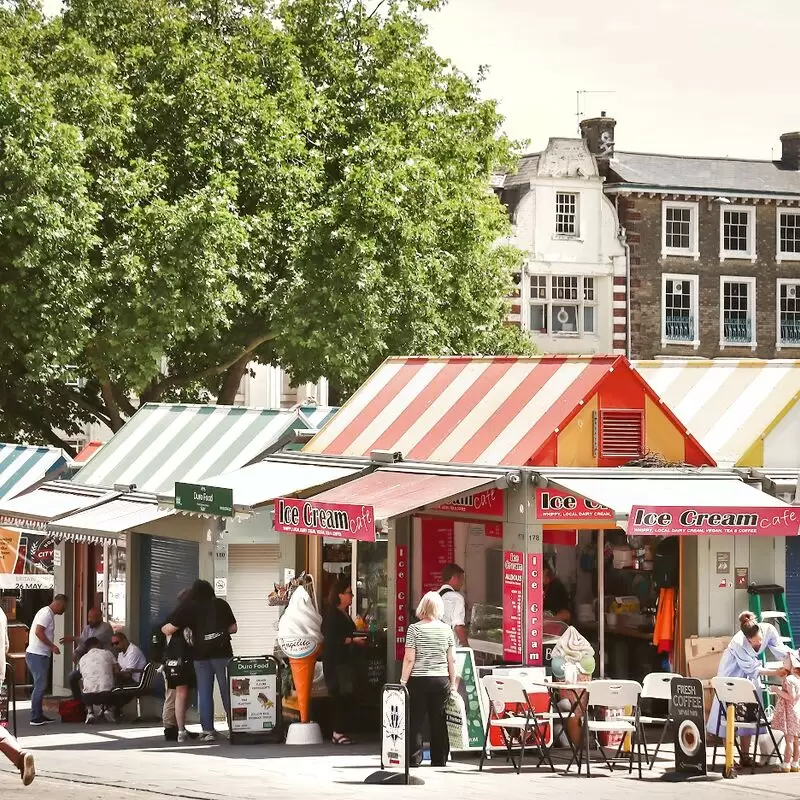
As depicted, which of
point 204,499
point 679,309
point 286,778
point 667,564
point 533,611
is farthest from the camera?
point 679,309

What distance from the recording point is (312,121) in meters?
34.3

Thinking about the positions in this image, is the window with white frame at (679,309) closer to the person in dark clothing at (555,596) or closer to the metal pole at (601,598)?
the metal pole at (601,598)

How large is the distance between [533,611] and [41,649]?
7.21m

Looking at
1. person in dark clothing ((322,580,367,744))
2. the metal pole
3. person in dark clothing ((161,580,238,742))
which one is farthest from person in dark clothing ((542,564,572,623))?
person in dark clothing ((161,580,238,742))

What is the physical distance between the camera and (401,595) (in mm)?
17766

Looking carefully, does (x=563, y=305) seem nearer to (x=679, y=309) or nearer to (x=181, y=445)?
(x=679, y=309)

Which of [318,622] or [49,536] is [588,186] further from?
[318,622]

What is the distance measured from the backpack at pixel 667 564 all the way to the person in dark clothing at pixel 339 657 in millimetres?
3090

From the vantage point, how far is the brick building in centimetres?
5241

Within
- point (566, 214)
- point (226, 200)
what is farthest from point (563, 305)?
point (226, 200)

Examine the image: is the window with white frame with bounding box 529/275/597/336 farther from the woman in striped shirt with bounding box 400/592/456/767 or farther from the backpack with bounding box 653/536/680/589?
the woman in striped shirt with bounding box 400/592/456/767

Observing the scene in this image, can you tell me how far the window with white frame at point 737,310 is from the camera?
54.0m

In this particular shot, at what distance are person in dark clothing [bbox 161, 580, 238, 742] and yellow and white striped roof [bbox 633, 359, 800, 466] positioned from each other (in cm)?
509

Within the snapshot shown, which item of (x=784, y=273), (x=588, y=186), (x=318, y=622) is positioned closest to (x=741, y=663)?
(x=318, y=622)
